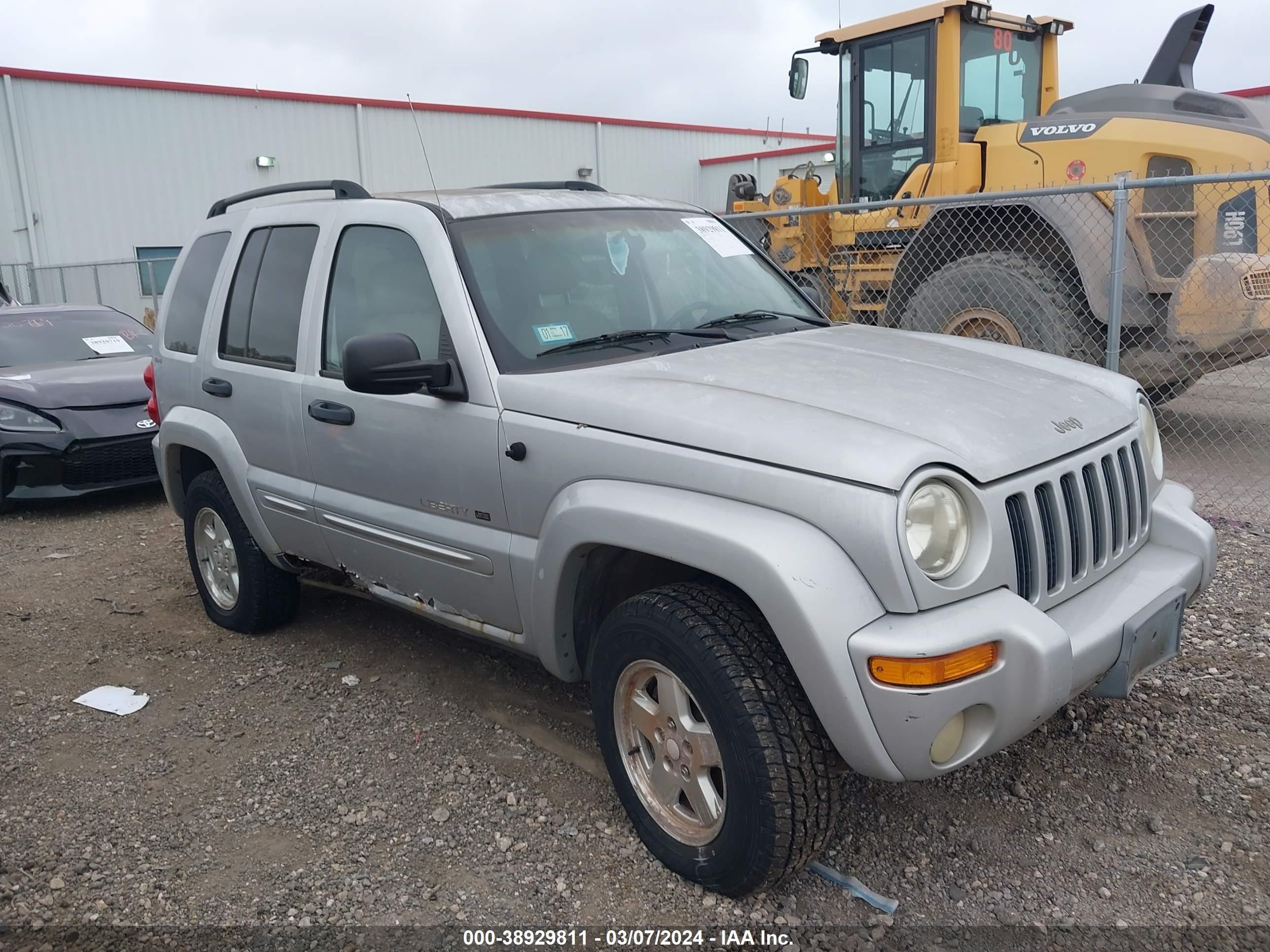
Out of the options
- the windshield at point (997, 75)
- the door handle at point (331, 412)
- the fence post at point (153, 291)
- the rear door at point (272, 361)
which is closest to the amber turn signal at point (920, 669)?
the door handle at point (331, 412)

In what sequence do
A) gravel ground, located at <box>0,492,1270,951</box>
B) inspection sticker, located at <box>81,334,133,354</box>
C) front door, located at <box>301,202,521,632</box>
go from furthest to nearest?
inspection sticker, located at <box>81,334,133,354</box> → front door, located at <box>301,202,521,632</box> → gravel ground, located at <box>0,492,1270,951</box>

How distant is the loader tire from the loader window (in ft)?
4.76

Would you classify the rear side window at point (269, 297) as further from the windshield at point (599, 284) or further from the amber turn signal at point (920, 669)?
the amber turn signal at point (920, 669)

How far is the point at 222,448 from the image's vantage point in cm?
450

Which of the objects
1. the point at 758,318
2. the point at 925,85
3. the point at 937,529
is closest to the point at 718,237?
the point at 758,318

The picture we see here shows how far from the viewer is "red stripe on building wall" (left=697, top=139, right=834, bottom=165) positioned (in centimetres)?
2673

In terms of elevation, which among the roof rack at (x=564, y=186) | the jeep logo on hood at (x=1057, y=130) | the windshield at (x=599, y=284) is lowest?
the windshield at (x=599, y=284)

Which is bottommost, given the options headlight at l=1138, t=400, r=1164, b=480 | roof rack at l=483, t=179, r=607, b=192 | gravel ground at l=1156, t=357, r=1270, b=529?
gravel ground at l=1156, t=357, r=1270, b=529

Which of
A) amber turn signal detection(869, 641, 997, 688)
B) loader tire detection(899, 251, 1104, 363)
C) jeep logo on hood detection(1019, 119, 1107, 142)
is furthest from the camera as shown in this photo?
jeep logo on hood detection(1019, 119, 1107, 142)

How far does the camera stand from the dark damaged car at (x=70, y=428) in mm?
7422

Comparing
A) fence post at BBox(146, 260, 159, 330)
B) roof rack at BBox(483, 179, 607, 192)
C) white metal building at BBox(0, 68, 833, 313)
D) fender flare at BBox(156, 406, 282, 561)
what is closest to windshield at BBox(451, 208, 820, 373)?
roof rack at BBox(483, 179, 607, 192)

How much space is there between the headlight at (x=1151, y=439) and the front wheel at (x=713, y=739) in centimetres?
160

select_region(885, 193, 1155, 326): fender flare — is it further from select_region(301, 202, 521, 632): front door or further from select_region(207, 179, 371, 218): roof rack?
select_region(301, 202, 521, 632): front door

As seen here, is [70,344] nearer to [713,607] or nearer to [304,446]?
[304,446]
